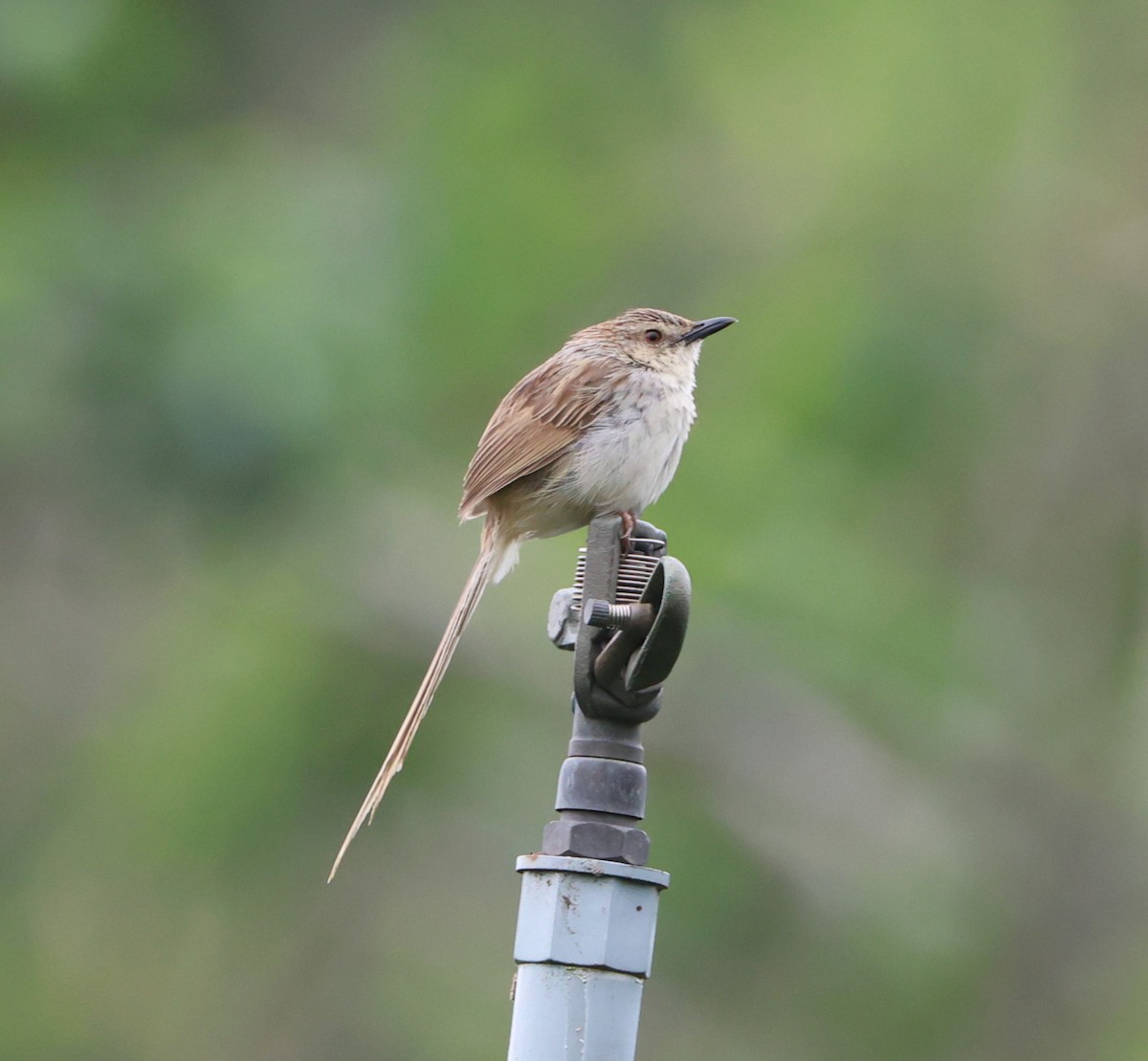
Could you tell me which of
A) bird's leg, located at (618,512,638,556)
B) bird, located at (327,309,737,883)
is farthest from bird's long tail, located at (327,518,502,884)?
bird's leg, located at (618,512,638,556)

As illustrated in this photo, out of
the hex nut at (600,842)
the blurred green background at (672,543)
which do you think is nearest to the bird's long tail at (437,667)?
the hex nut at (600,842)

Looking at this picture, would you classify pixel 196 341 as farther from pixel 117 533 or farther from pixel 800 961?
pixel 800 961

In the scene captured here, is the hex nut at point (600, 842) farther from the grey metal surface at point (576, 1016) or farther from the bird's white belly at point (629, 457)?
the bird's white belly at point (629, 457)

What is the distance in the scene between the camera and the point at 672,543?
35.3 ft

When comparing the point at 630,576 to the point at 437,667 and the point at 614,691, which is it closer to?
the point at 614,691

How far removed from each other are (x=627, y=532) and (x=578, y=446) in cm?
121

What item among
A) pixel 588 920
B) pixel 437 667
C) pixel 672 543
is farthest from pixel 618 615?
pixel 672 543

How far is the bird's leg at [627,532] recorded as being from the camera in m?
4.38

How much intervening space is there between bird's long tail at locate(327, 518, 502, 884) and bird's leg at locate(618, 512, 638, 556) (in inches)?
24.4

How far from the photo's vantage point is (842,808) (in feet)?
39.7

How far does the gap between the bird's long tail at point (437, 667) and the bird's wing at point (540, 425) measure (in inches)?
6.3

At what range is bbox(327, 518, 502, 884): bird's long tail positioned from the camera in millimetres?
4379

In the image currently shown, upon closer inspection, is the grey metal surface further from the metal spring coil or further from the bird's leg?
the bird's leg

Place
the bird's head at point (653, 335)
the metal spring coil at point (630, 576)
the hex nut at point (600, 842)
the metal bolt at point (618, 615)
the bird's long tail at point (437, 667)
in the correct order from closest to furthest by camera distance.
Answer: the hex nut at point (600, 842) < the metal bolt at point (618, 615) < the metal spring coil at point (630, 576) < the bird's long tail at point (437, 667) < the bird's head at point (653, 335)
